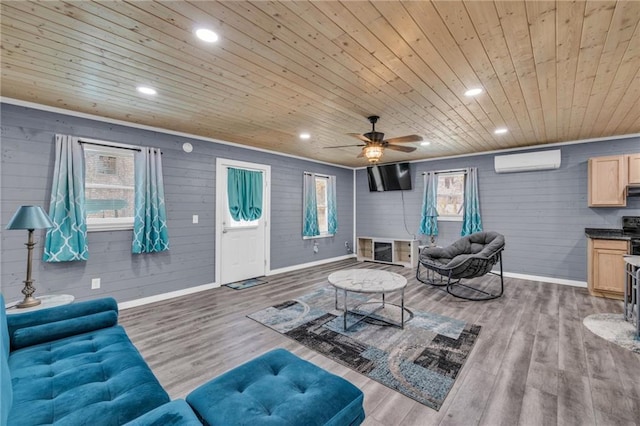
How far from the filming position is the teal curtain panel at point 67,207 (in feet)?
10.6

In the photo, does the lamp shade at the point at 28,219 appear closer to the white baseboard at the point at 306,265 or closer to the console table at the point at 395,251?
the white baseboard at the point at 306,265

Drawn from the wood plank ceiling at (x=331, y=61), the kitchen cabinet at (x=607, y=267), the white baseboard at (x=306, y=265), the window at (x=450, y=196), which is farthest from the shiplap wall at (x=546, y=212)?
the white baseboard at (x=306, y=265)

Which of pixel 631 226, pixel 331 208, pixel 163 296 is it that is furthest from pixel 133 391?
pixel 631 226

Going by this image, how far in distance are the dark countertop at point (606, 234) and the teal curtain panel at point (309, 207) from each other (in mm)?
4850

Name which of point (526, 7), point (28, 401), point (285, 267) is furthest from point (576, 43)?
point (285, 267)

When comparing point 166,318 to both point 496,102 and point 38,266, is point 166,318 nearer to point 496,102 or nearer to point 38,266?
point 38,266

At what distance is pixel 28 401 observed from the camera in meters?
1.28

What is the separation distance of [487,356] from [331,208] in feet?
16.0

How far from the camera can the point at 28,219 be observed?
2475mm

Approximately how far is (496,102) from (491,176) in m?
2.99

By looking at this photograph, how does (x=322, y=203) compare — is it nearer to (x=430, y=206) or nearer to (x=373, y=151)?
(x=430, y=206)

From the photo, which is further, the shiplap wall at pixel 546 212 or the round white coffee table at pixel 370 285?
the shiplap wall at pixel 546 212

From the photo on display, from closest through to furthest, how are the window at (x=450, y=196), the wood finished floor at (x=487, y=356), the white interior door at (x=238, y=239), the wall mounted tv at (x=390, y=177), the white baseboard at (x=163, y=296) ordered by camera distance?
1. the wood finished floor at (x=487, y=356)
2. the white baseboard at (x=163, y=296)
3. the white interior door at (x=238, y=239)
4. the window at (x=450, y=196)
5. the wall mounted tv at (x=390, y=177)

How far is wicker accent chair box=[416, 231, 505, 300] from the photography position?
4.11 meters
